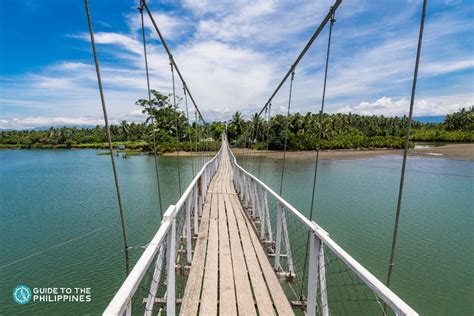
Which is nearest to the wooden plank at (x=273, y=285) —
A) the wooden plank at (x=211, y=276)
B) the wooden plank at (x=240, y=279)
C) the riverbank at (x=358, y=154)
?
A: the wooden plank at (x=240, y=279)

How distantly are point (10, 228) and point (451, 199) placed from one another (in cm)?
1817

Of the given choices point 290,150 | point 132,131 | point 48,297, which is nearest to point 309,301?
point 48,297

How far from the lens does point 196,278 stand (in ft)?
8.08

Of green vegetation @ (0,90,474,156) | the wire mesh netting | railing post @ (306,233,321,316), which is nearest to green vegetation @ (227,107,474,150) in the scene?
green vegetation @ (0,90,474,156)

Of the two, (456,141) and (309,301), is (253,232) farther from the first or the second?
(456,141)

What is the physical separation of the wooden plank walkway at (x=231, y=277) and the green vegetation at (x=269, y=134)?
1643 centimetres

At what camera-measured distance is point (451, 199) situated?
1267 cm

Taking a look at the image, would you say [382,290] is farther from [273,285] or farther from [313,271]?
[273,285]

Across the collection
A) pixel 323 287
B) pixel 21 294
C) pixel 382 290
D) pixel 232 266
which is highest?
pixel 382 290

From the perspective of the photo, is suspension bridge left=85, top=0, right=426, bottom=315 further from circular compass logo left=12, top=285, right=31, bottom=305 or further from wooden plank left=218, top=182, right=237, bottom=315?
circular compass logo left=12, top=285, right=31, bottom=305

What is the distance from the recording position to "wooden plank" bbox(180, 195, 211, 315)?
203 centimetres

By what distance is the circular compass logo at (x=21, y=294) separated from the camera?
559cm

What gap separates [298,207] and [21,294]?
8.79 m

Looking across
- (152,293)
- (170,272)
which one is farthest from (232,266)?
(152,293)
